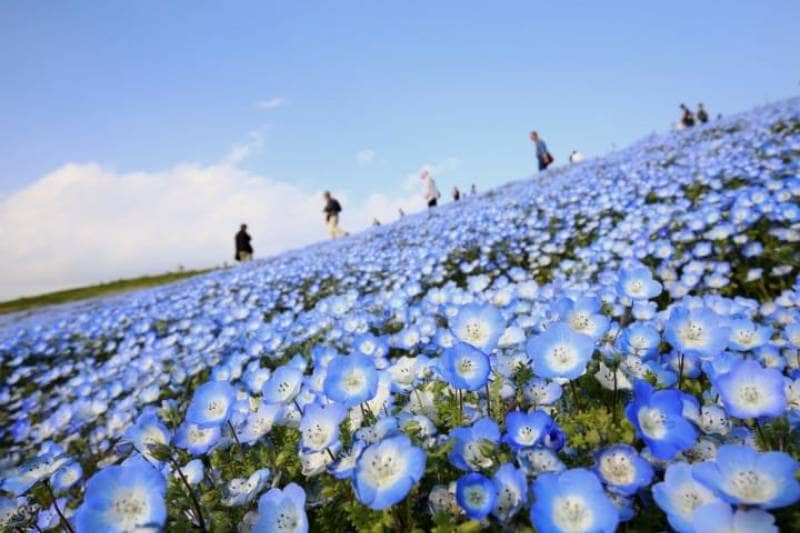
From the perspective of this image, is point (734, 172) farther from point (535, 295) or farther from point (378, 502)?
point (378, 502)

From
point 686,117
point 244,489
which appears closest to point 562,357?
point 244,489

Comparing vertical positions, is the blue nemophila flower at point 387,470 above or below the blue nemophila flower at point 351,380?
below

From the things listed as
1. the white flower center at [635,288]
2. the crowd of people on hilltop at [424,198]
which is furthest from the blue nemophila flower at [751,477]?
the crowd of people on hilltop at [424,198]

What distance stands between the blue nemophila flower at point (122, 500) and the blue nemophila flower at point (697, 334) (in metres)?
1.43

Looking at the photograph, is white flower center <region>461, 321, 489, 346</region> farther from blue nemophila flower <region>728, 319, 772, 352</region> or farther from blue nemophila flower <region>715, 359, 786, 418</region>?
blue nemophila flower <region>728, 319, 772, 352</region>

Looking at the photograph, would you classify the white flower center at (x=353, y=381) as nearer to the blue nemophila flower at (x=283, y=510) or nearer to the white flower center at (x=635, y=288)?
the blue nemophila flower at (x=283, y=510)

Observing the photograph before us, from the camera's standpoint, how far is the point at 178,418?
6.58ft

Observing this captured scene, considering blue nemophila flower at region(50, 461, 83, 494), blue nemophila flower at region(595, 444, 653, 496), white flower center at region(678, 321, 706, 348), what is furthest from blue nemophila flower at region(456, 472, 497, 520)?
blue nemophila flower at region(50, 461, 83, 494)

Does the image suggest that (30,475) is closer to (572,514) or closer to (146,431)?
(146,431)

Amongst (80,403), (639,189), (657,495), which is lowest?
(80,403)

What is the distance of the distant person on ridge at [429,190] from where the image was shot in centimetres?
1939

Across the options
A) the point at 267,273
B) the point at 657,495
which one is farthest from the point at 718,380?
the point at 267,273

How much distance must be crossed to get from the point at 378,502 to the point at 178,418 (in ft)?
4.22

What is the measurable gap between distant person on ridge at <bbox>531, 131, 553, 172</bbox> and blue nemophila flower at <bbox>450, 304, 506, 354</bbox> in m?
18.0
